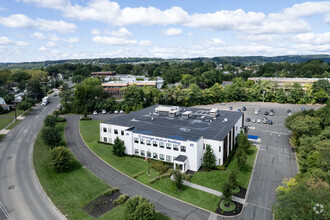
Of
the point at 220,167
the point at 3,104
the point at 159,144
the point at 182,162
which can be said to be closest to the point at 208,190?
the point at 182,162

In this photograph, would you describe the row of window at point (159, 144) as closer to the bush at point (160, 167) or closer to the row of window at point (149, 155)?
the row of window at point (149, 155)

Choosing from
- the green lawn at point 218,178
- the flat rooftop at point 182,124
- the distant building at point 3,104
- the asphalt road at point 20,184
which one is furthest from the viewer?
the distant building at point 3,104

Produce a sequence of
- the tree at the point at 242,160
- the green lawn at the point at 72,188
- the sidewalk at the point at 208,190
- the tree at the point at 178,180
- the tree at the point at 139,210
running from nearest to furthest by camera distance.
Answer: the tree at the point at 139,210
the green lawn at the point at 72,188
the sidewalk at the point at 208,190
the tree at the point at 178,180
the tree at the point at 242,160

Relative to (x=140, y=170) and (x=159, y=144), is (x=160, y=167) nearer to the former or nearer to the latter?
(x=140, y=170)

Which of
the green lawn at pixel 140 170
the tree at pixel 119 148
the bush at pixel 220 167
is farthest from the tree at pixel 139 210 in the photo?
the tree at pixel 119 148

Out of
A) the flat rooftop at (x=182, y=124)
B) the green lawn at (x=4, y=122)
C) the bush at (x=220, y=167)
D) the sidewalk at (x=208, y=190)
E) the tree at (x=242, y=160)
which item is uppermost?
the flat rooftop at (x=182, y=124)

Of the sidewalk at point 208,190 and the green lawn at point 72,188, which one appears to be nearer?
the green lawn at point 72,188

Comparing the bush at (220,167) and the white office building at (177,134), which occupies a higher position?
the white office building at (177,134)

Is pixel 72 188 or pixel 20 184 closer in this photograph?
pixel 72 188
